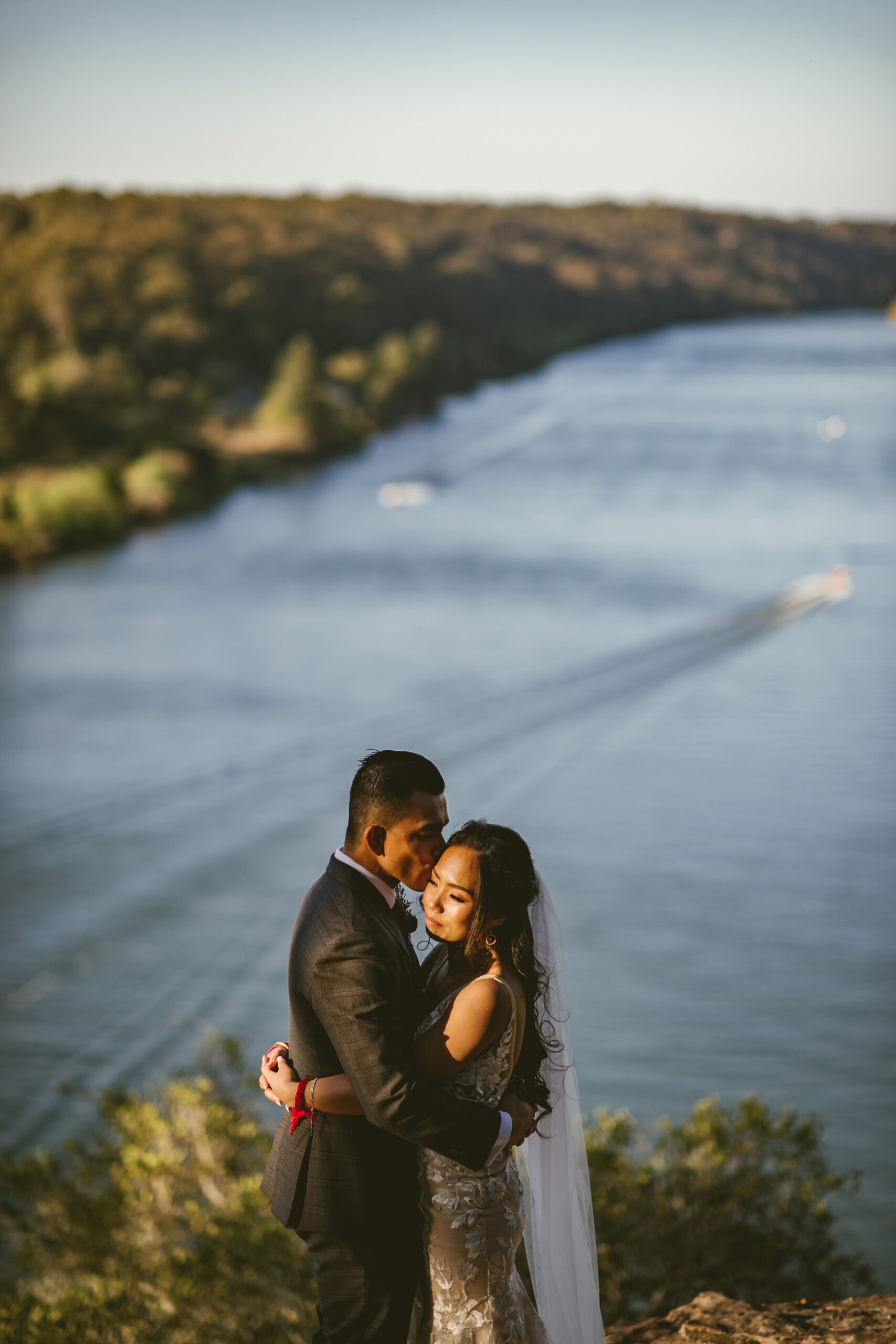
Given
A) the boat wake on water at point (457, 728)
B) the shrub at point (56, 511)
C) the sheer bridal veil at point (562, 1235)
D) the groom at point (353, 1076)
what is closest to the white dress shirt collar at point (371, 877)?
the groom at point (353, 1076)

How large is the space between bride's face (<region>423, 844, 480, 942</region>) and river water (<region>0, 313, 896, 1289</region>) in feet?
28.3

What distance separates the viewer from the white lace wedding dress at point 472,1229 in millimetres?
2725

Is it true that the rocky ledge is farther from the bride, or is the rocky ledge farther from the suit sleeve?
the suit sleeve

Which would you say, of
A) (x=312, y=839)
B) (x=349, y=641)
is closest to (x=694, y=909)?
(x=312, y=839)

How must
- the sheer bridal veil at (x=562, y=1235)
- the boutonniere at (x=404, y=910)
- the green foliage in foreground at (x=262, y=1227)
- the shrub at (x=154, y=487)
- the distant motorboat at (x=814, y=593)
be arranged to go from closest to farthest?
the boutonniere at (x=404, y=910)
the sheer bridal veil at (x=562, y=1235)
the green foliage in foreground at (x=262, y=1227)
the distant motorboat at (x=814, y=593)
the shrub at (x=154, y=487)

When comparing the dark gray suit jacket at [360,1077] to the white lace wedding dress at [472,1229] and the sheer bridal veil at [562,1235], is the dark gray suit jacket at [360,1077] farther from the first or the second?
the sheer bridal veil at [562,1235]

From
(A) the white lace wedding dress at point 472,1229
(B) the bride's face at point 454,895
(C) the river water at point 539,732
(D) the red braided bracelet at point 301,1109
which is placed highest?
(B) the bride's face at point 454,895

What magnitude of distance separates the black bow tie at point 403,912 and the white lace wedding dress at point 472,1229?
0.20m

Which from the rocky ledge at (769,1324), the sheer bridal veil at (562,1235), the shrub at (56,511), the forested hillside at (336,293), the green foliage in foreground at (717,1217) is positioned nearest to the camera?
the sheer bridal veil at (562,1235)

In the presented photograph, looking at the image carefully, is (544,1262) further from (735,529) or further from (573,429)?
(573,429)

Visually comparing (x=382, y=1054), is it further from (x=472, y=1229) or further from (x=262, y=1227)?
(x=262, y=1227)

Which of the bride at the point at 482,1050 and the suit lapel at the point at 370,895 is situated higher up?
the suit lapel at the point at 370,895

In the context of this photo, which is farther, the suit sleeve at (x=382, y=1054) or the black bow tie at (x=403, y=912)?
the black bow tie at (x=403, y=912)

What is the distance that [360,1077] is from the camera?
8.21ft
